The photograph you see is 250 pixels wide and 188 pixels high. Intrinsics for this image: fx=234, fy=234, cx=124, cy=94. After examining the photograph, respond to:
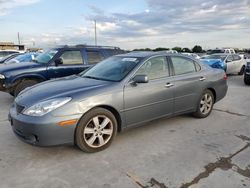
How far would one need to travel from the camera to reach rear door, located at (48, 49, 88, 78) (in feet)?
22.3

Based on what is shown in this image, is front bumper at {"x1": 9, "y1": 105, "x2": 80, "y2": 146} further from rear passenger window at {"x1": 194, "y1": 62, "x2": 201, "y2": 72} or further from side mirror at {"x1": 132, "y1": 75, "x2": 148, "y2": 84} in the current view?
rear passenger window at {"x1": 194, "y1": 62, "x2": 201, "y2": 72}

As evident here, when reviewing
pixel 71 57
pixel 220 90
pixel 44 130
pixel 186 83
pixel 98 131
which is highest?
pixel 71 57

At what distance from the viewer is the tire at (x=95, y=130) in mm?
3316

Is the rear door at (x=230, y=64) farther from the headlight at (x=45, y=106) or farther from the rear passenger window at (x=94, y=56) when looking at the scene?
the headlight at (x=45, y=106)

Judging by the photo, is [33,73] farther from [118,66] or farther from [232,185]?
[232,185]

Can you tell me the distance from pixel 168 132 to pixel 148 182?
1710 millimetres

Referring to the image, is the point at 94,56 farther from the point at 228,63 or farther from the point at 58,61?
the point at 228,63

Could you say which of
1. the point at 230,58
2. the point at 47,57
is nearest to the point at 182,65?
the point at 47,57

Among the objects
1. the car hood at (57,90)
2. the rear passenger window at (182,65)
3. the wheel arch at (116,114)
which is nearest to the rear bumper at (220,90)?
the rear passenger window at (182,65)

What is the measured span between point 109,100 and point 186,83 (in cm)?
184

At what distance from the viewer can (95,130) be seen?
3471 millimetres

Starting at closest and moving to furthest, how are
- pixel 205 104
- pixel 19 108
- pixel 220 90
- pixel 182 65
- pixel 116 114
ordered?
pixel 19 108 < pixel 116 114 < pixel 182 65 < pixel 205 104 < pixel 220 90

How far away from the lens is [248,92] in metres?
8.45

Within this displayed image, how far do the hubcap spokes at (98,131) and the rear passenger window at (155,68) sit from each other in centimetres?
101
